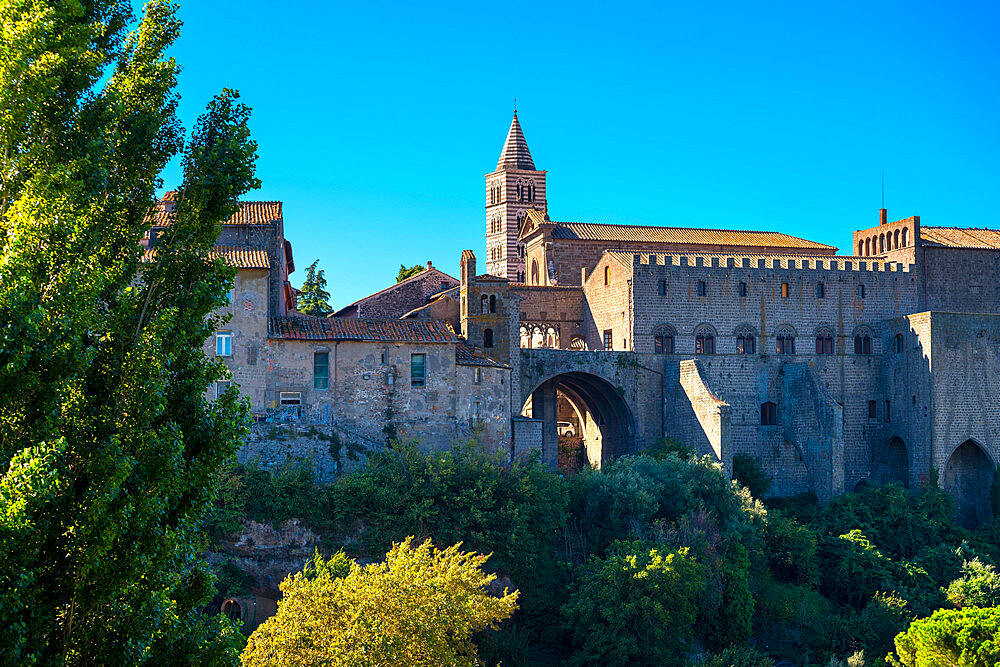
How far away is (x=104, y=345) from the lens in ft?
40.8

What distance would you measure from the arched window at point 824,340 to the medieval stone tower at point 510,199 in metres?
26.7

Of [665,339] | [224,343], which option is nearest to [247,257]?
[224,343]

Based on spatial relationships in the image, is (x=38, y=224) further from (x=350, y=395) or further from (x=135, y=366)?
(x=350, y=395)

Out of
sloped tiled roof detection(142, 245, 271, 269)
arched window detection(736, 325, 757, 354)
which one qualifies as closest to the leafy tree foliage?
sloped tiled roof detection(142, 245, 271, 269)

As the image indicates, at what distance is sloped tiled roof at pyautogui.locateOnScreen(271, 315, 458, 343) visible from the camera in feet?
121

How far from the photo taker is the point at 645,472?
4047 cm

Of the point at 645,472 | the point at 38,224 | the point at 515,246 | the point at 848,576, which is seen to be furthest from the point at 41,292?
the point at 515,246

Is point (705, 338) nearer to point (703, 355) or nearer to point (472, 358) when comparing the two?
point (703, 355)

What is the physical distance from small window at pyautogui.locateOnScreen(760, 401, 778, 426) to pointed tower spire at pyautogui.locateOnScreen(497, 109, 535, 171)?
33001 millimetres

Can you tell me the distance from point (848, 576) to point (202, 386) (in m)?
33.1

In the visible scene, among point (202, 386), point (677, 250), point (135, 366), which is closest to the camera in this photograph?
point (135, 366)

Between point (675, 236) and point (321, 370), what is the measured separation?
82.3ft

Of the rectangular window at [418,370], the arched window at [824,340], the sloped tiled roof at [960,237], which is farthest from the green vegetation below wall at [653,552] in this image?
the sloped tiled roof at [960,237]

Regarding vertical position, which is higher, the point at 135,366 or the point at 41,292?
the point at 41,292
